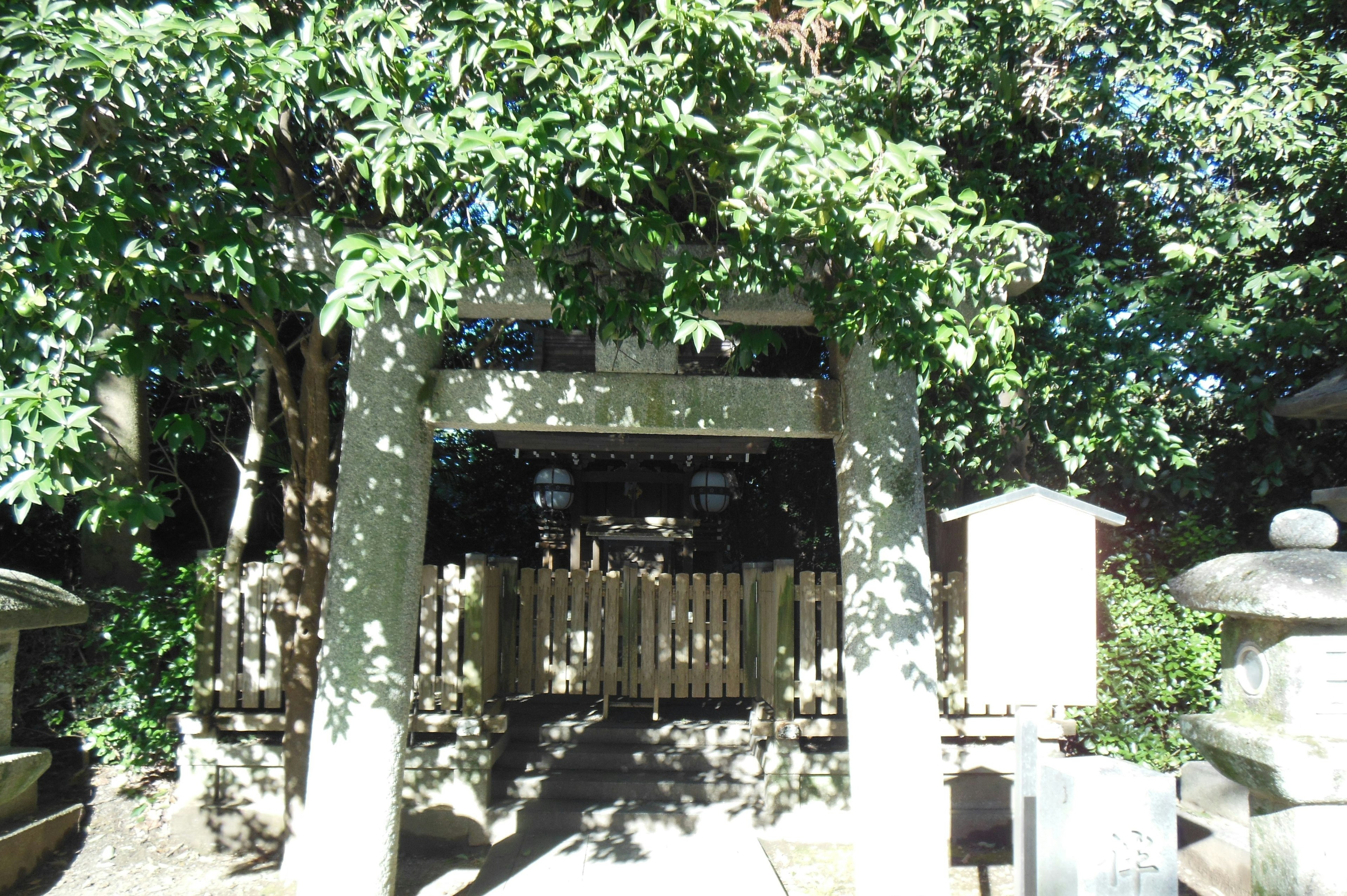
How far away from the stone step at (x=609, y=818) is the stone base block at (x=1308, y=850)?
3260 millimetres

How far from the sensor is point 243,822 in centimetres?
593

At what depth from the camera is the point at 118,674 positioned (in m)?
6.05

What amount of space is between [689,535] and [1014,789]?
631 cm

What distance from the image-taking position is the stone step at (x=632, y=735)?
23.5 feet

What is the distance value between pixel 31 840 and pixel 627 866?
12.0 ft

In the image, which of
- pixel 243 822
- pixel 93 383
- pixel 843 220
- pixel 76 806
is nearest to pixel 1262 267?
pixel 843 220

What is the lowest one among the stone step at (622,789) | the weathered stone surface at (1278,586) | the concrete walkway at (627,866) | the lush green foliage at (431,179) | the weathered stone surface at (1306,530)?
the concrete walkway at (627,866)

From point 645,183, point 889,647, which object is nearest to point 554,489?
point 889,647

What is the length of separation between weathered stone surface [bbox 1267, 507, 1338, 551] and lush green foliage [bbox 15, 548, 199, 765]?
21.8 feet

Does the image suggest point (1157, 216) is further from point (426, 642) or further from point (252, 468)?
point (252, 468)

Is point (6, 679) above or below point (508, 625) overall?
below

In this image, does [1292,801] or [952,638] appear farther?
[952,638]

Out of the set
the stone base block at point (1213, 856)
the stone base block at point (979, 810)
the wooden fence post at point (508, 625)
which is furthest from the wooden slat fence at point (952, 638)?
the wooden fence post at point (508, 625)

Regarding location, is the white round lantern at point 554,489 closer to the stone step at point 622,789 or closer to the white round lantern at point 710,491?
the white round lantern at point 710,491
